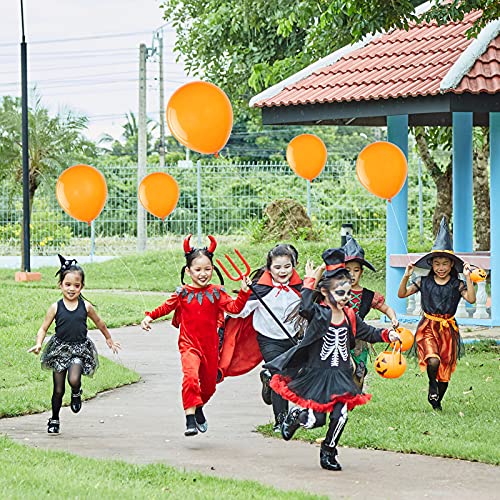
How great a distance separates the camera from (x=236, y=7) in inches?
941

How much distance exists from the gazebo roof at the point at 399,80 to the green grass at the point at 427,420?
357cm

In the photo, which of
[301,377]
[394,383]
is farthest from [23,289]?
[301,377]

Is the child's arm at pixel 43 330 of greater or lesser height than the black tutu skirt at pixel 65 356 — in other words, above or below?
above

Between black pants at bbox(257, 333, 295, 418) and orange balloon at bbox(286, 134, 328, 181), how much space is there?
4774 millimetres

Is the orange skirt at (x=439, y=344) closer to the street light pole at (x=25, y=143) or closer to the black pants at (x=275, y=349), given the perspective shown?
the black pants at (x=275, y=349)

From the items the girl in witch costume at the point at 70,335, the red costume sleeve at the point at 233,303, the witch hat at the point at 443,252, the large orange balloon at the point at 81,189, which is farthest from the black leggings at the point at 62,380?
the witch hat at the point at 443,252

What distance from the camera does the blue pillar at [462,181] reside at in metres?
15.8

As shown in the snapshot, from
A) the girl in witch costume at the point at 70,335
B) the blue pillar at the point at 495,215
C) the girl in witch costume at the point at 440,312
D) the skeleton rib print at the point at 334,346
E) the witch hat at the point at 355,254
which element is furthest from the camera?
the blue pillar at the point at 495,215

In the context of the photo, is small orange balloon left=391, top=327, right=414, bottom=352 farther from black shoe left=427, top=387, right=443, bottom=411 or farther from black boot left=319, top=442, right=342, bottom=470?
black boot left=319, top=442, right=342, bottom=470

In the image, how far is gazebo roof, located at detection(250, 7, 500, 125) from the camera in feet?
44.8

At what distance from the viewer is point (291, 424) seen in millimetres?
7609

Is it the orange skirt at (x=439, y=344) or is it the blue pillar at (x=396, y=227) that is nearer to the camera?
the orange skirt at (x=439, y=344)

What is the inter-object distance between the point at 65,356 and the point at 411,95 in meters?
6.70

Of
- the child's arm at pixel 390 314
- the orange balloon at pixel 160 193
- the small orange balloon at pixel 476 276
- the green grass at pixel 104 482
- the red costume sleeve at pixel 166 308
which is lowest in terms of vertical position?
the green grass at pixel 104 482
